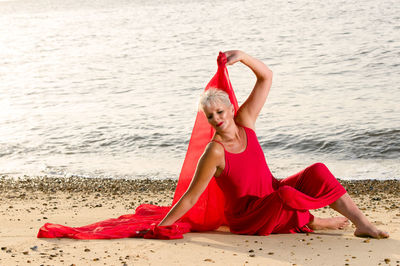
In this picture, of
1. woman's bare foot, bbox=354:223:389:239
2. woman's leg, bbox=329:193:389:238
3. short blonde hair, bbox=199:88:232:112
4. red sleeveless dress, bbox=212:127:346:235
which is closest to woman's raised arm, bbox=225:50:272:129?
red sleeveless dress, bbox=212:127:346:235

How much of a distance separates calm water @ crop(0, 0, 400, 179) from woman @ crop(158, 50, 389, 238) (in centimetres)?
386

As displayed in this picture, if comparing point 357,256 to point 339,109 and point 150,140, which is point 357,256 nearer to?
point 150,140

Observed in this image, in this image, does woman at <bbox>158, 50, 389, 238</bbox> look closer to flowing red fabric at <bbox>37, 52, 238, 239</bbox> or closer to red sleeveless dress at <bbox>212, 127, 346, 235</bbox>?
red sleeveless dress at <bbox>212, 127, 346, 235</bbox>

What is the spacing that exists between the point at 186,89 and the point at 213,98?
37.2ft

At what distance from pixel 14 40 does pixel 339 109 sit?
22.2 m

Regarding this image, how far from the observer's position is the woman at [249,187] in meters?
4.46

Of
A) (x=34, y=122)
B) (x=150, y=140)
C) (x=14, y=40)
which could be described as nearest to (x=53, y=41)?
(x=14, y=40)

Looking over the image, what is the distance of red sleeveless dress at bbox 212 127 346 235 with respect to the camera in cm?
448

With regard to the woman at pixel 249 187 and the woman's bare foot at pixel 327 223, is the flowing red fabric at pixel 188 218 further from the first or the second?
the woman's bare foot at pixel 327 223

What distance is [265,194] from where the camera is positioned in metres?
4.67

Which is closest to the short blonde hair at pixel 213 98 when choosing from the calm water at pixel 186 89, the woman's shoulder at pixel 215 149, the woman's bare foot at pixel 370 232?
the woman's shoulder at pixel 215 149

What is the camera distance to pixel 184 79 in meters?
17.1

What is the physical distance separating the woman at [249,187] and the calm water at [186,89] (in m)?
3.86

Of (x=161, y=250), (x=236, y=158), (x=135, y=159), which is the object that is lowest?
(x=135, y=159)
